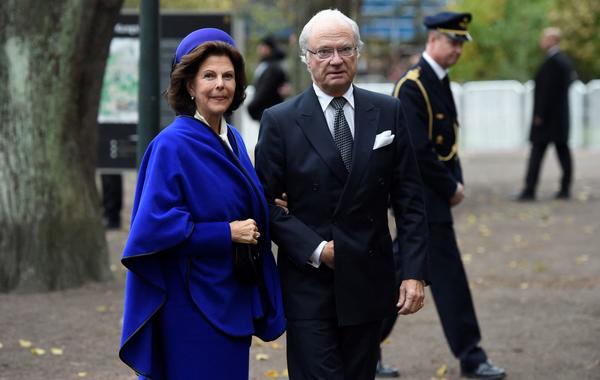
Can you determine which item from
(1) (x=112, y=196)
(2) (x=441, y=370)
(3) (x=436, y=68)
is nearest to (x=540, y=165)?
(1) (x=112, y=196)

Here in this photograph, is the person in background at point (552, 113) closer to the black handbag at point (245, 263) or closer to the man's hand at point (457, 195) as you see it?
the man's hand at point (457, 195)

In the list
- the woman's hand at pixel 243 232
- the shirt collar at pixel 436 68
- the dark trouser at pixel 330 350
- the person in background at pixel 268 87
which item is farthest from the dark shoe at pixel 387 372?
the person in background at pixel 268 87

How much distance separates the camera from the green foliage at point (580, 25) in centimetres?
Result: 3494

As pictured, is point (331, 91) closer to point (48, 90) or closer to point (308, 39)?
point (308, 39)

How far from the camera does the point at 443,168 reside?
7.05 m

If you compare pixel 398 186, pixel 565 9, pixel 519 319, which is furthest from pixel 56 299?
pixel 565 9

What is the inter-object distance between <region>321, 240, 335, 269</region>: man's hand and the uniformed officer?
2.26 metres

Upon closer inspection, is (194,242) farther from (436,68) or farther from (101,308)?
(101,308)

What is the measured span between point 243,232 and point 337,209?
47 cm

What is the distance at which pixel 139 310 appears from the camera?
4543mm

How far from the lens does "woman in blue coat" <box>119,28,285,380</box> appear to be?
14.7 feet

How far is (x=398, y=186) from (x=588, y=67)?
3839 centimetres

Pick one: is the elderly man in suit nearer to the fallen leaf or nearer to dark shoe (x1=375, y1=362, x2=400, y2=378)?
dark shoe (x1=375, y1=362, x2=400, y2=378)

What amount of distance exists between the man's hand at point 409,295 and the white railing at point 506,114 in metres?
23.6
